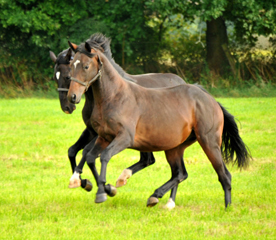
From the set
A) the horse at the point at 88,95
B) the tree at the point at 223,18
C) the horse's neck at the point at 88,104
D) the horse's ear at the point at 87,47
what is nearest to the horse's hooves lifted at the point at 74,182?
the horse at the point at 88,95

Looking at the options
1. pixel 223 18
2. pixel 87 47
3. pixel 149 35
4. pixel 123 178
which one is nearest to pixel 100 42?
pixel 87 47

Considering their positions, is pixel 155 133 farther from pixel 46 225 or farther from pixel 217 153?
A: pixel 46 225

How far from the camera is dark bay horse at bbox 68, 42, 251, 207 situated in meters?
5.46

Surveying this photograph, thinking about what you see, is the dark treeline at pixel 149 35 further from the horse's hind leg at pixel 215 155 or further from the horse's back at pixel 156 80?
the horse's hind leg at pixel 215 155

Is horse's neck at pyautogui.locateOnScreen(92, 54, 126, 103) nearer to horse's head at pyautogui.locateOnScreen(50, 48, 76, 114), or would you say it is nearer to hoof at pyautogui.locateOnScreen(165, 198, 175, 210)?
horse's head at pyautogui.locateOnScreen(50, 48, 76, 114)

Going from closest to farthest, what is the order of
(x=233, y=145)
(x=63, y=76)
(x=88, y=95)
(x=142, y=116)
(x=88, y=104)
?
(x=142, y=116) < (x=88, y=95) < (x=88, y=104) < (x=63, y=76) < (x=233, y=145)

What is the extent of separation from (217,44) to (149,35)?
345 centimetres

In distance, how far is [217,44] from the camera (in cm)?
2091

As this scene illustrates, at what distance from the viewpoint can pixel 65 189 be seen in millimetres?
7680

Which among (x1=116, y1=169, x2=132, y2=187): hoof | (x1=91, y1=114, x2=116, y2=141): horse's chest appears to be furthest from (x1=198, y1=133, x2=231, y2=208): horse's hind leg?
(x1=91, y1=114, x2=116, y2=141): horse's chest

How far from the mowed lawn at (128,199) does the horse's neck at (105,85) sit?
5.02ft

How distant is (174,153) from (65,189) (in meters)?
2.07

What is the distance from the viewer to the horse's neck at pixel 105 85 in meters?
5.70

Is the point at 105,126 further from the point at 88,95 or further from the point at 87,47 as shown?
the point at 87,47
